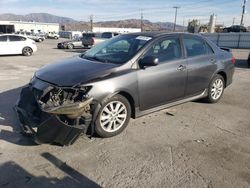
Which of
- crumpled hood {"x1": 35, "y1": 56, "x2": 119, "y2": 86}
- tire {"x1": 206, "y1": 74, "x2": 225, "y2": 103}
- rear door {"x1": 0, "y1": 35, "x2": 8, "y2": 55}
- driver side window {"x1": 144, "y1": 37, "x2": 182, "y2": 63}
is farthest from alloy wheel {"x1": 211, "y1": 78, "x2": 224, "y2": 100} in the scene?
rear door {"x1": 0, "y1": 35, "x2": 8, "y2": 55}

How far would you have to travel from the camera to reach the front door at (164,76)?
4.51 meters

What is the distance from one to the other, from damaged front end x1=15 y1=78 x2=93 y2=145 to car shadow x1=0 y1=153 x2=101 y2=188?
1.36 ft

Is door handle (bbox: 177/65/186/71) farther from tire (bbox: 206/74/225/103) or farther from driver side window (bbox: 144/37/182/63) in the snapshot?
tire (bbox: 206/74/225/103)

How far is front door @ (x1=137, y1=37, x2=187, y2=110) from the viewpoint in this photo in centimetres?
451

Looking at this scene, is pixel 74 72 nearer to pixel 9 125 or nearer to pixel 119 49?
pixel 119 49

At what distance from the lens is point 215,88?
6.06m

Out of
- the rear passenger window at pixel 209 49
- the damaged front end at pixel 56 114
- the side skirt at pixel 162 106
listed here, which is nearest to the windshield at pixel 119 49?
the side skirt at pixel 162 106

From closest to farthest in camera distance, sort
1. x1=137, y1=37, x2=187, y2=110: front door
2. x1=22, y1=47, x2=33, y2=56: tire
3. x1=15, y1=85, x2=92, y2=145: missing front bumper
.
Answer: x1=15, y1=85, x2=92, y2=145: missing front bumper < x1=137, y1=37, x2=187, y2=110: front door < x1=22, y1=47, x2=33, y2=56: tire

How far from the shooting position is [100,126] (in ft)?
13.4

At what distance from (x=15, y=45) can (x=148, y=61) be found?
15.4m

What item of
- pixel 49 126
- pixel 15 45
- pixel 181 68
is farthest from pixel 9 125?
pixel 15 45

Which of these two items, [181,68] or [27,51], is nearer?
[181,68]

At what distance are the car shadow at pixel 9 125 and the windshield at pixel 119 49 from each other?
183cm

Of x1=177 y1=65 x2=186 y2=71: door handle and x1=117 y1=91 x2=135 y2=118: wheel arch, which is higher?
x1=177 y1=65 x2=186 y2=71: door handle
